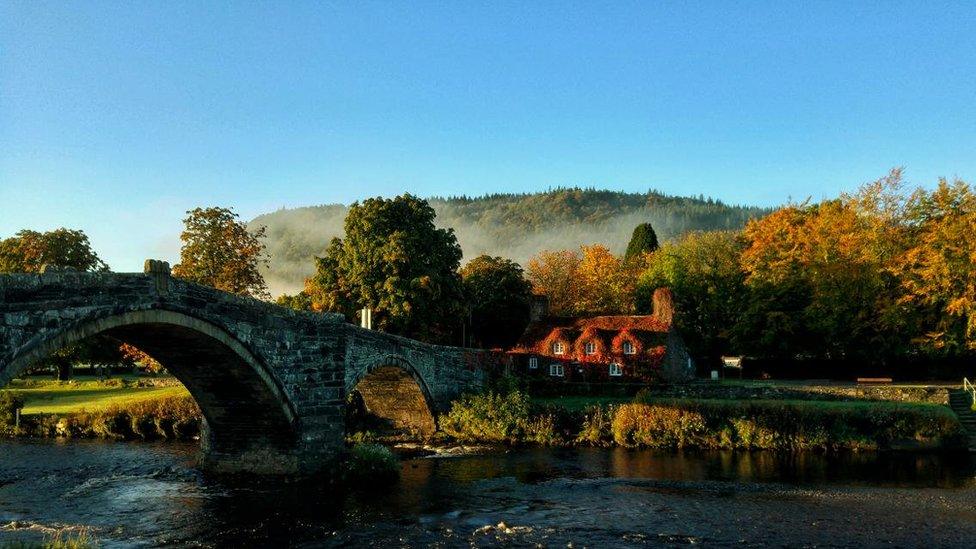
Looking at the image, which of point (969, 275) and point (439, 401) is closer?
point (439, 401)

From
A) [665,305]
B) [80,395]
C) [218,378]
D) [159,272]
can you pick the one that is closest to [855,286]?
[665,305]

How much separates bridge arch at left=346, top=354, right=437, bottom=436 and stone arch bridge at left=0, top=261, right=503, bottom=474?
190 centimetres

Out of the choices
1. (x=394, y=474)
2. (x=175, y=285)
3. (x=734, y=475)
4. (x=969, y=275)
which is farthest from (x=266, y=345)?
(x=969, y=275)

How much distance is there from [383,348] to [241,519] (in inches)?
529

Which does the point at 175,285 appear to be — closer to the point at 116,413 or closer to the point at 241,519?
the point at 241,519

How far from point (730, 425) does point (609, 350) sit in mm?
15588

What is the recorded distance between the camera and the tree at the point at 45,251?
54.7 m

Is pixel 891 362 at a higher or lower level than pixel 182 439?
higher

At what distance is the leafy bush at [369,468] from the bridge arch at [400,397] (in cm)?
815

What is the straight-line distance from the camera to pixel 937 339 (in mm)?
50625

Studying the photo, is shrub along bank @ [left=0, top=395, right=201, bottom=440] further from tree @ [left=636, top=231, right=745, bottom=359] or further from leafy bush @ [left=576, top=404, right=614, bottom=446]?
tree @ [left=636, top=231, right=745, bottom=359]

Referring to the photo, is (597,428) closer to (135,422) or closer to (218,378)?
(218,378)

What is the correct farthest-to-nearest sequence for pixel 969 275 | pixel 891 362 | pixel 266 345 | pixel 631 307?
pixel 631 307 → pixel 891 362 → pixel 969 275 → pixel 266 345

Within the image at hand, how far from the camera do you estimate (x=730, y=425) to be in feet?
125
